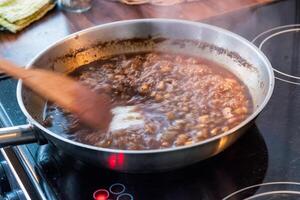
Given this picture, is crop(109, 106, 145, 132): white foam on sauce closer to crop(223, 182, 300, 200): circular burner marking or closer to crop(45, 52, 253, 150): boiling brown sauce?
crop(45, 52, 253, 150): boiling brown sauce

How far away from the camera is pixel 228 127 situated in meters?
0.84

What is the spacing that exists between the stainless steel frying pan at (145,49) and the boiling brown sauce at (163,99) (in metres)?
0.02

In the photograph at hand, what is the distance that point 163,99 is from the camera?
3.04 feet

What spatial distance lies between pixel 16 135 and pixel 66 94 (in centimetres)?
13

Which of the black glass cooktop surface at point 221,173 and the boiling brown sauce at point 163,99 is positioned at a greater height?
the boiling brown sauce at point 163,99

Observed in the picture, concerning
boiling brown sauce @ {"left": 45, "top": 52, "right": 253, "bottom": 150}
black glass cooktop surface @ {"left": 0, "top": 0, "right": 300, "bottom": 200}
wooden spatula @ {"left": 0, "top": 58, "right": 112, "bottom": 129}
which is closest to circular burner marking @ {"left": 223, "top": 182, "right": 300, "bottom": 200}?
black glass cooktop surface @ {"left": 0, "top": 0, "right": 300, "bottom": 200}

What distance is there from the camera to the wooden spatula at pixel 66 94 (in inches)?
34.0

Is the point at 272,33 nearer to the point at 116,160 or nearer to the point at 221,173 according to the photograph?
the point at 221,173

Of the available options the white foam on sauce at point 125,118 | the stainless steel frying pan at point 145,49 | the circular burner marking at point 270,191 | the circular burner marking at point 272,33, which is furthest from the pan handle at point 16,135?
the circular burner marking at point 272,33

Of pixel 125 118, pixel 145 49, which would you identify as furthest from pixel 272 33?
pixel 125 118

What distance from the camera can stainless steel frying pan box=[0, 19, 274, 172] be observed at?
2.57ft

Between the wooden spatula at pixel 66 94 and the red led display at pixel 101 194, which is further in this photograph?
the wooden spatula at pixel 66 94

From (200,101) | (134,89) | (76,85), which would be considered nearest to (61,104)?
(76,85)

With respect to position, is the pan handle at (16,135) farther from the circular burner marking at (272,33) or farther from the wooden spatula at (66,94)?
the circular burner marking at (272,33)
